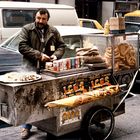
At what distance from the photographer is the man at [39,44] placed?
18.0ft

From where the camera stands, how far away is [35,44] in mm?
5613

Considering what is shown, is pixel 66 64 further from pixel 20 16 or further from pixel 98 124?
pixel 20 16

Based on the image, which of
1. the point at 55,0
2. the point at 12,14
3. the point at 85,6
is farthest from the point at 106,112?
the point at 85,6

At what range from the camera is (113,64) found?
5.55 meters

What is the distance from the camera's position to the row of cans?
16.6 ft

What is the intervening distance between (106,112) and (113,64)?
728 mm

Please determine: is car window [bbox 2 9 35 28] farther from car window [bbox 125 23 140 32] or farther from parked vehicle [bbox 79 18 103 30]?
car window [bbox 125 23 140 32]

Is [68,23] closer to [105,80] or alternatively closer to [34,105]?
[105,80]

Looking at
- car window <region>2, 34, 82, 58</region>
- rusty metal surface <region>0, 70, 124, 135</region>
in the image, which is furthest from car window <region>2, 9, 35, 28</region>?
rusty metal surface <region>0, 70, 124, 135</region>

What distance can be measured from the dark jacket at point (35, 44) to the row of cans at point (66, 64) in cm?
42

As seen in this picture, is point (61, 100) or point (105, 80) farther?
point (105, 80)

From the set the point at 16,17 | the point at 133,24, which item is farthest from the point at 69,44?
the point at 16,17

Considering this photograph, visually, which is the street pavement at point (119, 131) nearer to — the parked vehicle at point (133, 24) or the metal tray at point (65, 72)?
the metal tray at point (65, 72)

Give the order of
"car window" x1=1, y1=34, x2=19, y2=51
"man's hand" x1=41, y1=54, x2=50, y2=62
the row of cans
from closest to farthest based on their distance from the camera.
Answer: the row of cans, "man's hand" x1=41, y1=54, x2=50, y2=62, "car window" x1=1, y1=34, x2=19, y2=51
